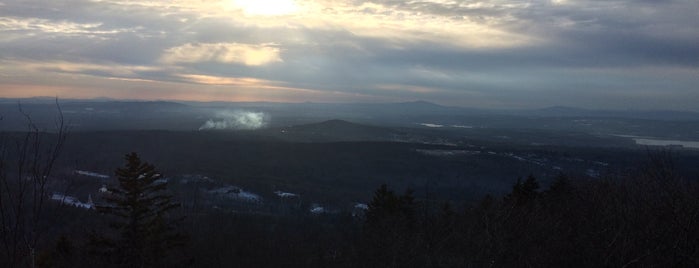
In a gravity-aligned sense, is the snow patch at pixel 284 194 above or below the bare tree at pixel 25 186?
below

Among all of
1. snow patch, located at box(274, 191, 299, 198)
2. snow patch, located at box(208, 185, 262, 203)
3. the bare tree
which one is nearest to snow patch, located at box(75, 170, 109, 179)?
snow patch, located at box(208, 185, 262, 203)

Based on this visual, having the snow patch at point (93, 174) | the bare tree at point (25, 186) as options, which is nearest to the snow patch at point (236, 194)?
the snow patch at point (93, 174)

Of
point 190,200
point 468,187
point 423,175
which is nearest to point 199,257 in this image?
point 190,200

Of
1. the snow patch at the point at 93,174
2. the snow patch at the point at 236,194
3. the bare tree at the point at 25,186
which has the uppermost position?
the bare tree at the point at 25,186

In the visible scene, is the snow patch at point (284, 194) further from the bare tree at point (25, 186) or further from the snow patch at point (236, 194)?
the bare tree at point (25, 186)

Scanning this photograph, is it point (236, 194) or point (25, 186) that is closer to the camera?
point (25, 186)

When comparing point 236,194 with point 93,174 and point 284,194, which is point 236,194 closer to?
point 284,194

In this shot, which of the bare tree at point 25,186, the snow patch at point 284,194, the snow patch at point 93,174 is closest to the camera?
the bare tree at point 25,186

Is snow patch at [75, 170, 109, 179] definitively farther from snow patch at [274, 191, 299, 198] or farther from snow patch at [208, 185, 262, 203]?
snow patch at [274, 191, 299, 198]

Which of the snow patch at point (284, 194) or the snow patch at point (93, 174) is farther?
the snow patch at point (93, 174)

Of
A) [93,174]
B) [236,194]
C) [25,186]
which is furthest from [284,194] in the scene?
[25,186]

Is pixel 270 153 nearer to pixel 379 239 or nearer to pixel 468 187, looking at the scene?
pixel 468 187

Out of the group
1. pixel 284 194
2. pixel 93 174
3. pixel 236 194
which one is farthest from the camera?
pixel 93 174

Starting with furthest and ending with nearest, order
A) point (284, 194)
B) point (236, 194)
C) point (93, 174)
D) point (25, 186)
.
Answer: point (93, 174) → point (284, 194) → point (236, 194) → point (25, 186)
